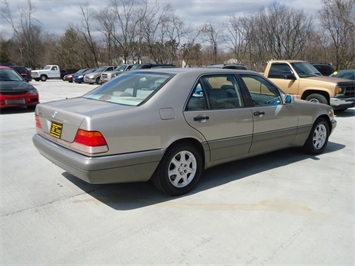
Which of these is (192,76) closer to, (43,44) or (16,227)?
(16,227)

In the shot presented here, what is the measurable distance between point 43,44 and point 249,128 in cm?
6447

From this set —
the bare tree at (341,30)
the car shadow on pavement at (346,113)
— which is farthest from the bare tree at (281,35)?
the car shadow on pavement at (346,113)

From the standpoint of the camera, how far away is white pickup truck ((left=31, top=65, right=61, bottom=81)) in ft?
121

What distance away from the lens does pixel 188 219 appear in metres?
3.29

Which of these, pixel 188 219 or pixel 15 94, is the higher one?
pixel 15 94

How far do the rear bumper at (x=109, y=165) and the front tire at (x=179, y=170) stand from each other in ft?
0.44

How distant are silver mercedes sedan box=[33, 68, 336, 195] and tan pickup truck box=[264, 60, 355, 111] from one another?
541 centimetres

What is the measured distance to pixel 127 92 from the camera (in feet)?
13.3

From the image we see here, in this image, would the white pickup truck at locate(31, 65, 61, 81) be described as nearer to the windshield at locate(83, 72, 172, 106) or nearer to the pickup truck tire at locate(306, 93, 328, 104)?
the pickup truck tire at locate(306, 93, 328, 104)

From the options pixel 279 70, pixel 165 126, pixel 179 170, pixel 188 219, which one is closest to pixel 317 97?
pixel 279 70

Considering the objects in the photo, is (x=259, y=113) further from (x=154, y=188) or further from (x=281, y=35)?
(x=281, y=35)

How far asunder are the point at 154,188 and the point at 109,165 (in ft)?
3.39

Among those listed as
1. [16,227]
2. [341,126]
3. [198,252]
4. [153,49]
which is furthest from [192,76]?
[153,49]

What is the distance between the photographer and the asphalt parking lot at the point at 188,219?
268 centimetres
